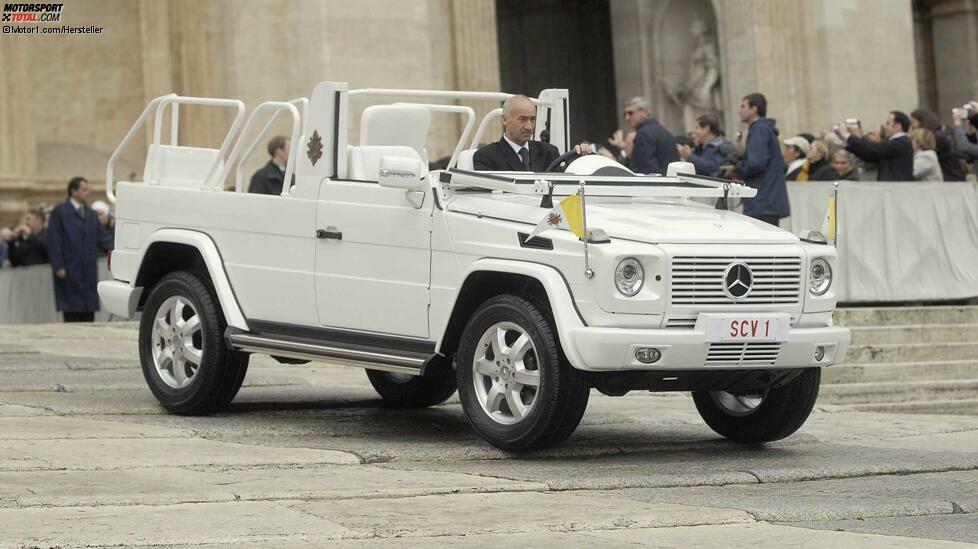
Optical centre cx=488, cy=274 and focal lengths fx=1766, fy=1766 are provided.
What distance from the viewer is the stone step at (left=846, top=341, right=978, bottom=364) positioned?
15.9m

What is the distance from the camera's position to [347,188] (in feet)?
32.8

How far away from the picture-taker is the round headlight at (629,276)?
28.5ft

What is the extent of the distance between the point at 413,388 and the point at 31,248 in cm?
1054

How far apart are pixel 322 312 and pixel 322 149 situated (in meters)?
0.96

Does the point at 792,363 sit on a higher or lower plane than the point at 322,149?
lower

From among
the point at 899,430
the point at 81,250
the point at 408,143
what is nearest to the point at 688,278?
the point at 408,143

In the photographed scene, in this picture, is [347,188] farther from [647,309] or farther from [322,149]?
[647,309]

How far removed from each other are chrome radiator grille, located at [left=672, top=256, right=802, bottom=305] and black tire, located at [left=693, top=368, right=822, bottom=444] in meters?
0.68

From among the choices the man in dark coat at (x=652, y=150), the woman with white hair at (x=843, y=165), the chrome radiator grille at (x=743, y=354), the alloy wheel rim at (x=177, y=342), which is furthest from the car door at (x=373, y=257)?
the woman with white hair at (x=843, y=165)

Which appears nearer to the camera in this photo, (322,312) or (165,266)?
(322,312)

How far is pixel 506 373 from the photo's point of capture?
356 inches

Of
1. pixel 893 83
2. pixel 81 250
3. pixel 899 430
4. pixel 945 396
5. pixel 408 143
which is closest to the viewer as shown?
pixel 408 143

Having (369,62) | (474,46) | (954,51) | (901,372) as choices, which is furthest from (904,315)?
(954,51)

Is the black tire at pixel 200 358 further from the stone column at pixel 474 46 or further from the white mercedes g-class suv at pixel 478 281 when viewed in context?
the stone column at pixel 474 46
